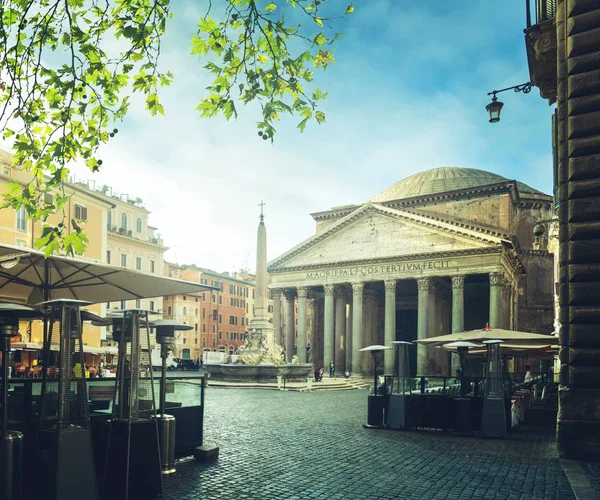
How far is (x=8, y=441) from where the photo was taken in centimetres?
506

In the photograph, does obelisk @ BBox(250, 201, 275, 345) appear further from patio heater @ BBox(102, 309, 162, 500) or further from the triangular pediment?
patio heater @ BBox(102, 309, 162, 500)

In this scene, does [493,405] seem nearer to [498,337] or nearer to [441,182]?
[498,337]

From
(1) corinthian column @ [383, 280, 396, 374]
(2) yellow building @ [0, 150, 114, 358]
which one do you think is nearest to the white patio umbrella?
(2) yellow building @ [0, 150, 114, 358]

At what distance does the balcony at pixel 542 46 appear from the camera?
375 inches

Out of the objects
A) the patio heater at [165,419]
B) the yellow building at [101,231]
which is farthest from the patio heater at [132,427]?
the yellow building at [101,231]

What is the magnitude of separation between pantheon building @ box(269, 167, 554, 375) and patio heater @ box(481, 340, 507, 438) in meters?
23.2

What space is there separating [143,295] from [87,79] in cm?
342

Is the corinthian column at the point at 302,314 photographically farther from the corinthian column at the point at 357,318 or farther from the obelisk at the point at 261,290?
the obelisk at the point at 261,290

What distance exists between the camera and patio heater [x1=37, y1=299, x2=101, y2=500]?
4953 mm

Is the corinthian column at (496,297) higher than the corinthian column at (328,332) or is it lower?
higher

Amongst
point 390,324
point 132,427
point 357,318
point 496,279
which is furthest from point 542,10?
point 357,318

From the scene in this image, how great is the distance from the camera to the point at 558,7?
888 cm

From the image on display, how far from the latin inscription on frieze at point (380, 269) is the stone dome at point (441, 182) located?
360 inches

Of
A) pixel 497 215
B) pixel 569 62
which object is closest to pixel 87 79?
pixel 569 62
